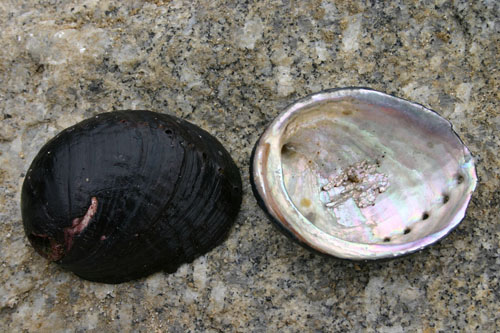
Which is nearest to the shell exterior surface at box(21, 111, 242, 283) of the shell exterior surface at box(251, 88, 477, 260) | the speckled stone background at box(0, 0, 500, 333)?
the speckled stone background at box(0, 0, 500, 333)

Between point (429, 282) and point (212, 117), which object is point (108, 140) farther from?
point (429, 282)

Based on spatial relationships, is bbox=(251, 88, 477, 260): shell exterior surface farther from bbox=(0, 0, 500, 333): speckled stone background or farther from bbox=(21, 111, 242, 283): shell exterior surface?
bbox=(21, 111, 242, 283): shell exterior surface

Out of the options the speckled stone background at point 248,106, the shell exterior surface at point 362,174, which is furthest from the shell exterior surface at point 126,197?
the shell exterior surface at point 362,174

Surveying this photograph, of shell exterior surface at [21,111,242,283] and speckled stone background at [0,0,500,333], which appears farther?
speckled stone background at [0,0,500,333]

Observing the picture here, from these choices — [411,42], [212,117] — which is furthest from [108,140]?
[411,42]

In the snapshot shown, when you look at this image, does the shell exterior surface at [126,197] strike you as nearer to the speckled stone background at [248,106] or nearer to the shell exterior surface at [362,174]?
the speckled stone background at [248,106]
